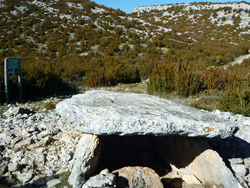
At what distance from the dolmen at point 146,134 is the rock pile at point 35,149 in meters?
0.37

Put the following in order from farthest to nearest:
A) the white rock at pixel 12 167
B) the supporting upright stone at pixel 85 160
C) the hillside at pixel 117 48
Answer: the hillside at pixel 117 48
the white rock at pixel 12 167
the supporting upright stone at pixel 85 160

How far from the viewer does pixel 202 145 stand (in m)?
2.96

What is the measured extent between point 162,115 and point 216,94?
201 inches

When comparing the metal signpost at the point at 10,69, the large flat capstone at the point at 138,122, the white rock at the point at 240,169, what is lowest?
the white rock at the point at 240,169

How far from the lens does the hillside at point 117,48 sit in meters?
7.61

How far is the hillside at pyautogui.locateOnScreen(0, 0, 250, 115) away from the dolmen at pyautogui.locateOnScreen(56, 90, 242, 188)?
131 inches

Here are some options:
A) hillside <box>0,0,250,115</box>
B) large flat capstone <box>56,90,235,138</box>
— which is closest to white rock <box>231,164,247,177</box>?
large flat capstone <box>56,90,235,138</box>

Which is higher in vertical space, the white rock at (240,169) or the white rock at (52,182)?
the white rock at (52,182)

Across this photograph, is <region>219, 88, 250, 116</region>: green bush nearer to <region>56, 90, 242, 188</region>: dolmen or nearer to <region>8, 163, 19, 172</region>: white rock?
<region>56, 90, 242, 188</region>: dolmen

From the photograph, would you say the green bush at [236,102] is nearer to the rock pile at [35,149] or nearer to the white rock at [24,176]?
the rock pile at [35,149]

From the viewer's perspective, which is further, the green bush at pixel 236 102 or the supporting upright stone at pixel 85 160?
the green bush at pixel 236 102

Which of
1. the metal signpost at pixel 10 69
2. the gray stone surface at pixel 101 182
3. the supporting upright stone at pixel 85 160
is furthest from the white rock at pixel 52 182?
the metal signpost at pixel 10 69

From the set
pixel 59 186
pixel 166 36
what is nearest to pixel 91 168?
pixel 59 186

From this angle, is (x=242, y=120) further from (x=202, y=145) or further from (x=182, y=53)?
(x=182, y=53)
